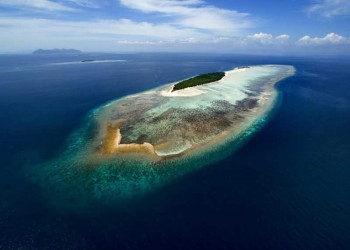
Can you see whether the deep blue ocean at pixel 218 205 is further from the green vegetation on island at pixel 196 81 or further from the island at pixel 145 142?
the green vegetation on island at pixel 196 81

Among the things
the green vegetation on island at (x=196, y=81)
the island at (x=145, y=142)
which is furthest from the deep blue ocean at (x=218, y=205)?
the green vegetation on island at (x=196, y=81)

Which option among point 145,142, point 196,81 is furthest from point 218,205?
point 196,81

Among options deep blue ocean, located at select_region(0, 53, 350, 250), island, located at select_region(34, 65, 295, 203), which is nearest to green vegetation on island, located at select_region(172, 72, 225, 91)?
island, located at select_region(34, 65, 295, 203)

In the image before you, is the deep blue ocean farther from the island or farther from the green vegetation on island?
the green vegetation on island

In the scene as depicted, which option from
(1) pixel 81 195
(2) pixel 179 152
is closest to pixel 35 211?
(1) pixel 81 195

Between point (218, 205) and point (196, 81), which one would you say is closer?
point (218, 205)

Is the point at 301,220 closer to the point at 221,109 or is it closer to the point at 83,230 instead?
the point at 83,230

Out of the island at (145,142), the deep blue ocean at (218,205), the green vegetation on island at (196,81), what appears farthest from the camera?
the green vegetation on island at (196,81)

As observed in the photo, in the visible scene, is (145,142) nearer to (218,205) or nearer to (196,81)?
(218,205)
